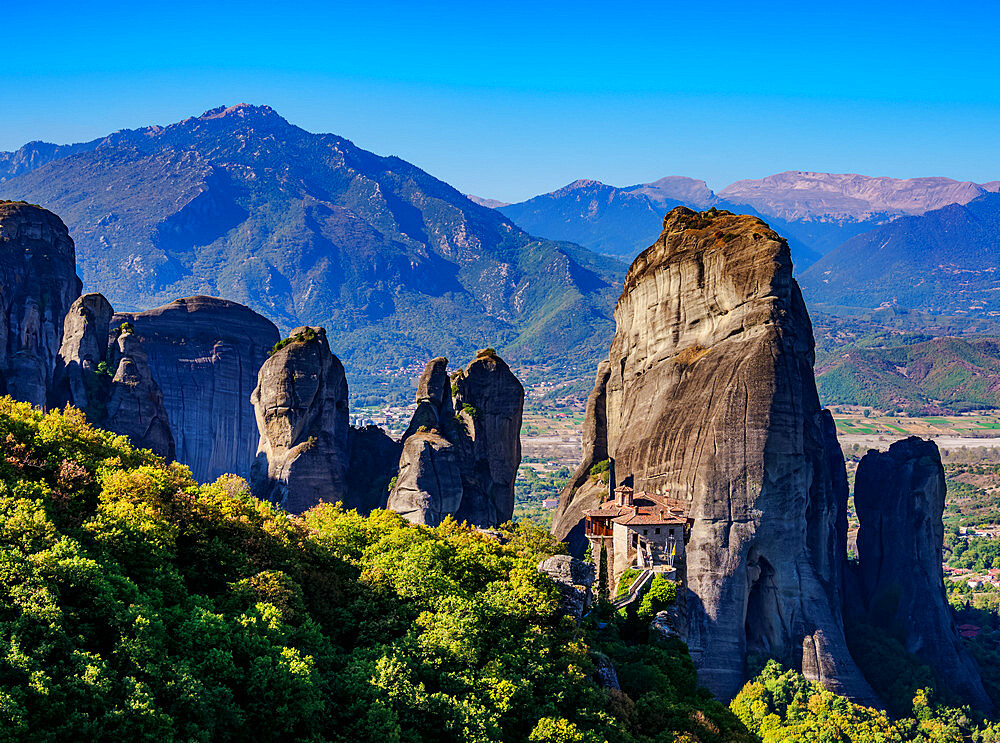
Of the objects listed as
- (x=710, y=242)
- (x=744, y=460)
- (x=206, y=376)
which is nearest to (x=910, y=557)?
(x=744, y=460)

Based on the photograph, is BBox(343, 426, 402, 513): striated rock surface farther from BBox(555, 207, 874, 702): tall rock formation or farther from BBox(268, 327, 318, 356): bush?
BBox(555, 207, 874, 702): tall rock formation

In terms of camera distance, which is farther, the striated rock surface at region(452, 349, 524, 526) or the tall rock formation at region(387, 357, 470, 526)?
the striated rock surface at region(452, 349, 524, 526)

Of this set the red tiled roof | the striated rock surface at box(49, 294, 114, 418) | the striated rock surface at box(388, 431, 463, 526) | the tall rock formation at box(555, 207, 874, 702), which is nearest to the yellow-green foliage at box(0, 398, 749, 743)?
the red tiled roof

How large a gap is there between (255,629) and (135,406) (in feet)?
181

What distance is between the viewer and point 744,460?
6725 centimetres

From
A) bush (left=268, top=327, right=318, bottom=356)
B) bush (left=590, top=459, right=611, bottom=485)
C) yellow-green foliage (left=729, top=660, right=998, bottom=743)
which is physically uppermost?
bush (left=268, top=327, right=318, bottom=356)

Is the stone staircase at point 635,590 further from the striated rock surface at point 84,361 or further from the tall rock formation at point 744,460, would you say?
the striated rock surface at point 84,361

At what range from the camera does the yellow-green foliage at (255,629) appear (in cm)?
2623

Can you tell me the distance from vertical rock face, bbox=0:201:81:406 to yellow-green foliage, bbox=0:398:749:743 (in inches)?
1471

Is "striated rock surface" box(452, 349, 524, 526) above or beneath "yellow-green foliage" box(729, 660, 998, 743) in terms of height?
above

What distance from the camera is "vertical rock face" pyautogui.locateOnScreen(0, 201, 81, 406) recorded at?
2906 inches

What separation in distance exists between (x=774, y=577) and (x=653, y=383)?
1792 centimetres

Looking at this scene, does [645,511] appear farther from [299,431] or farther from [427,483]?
[299,431]

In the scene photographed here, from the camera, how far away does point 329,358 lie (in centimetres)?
8525
